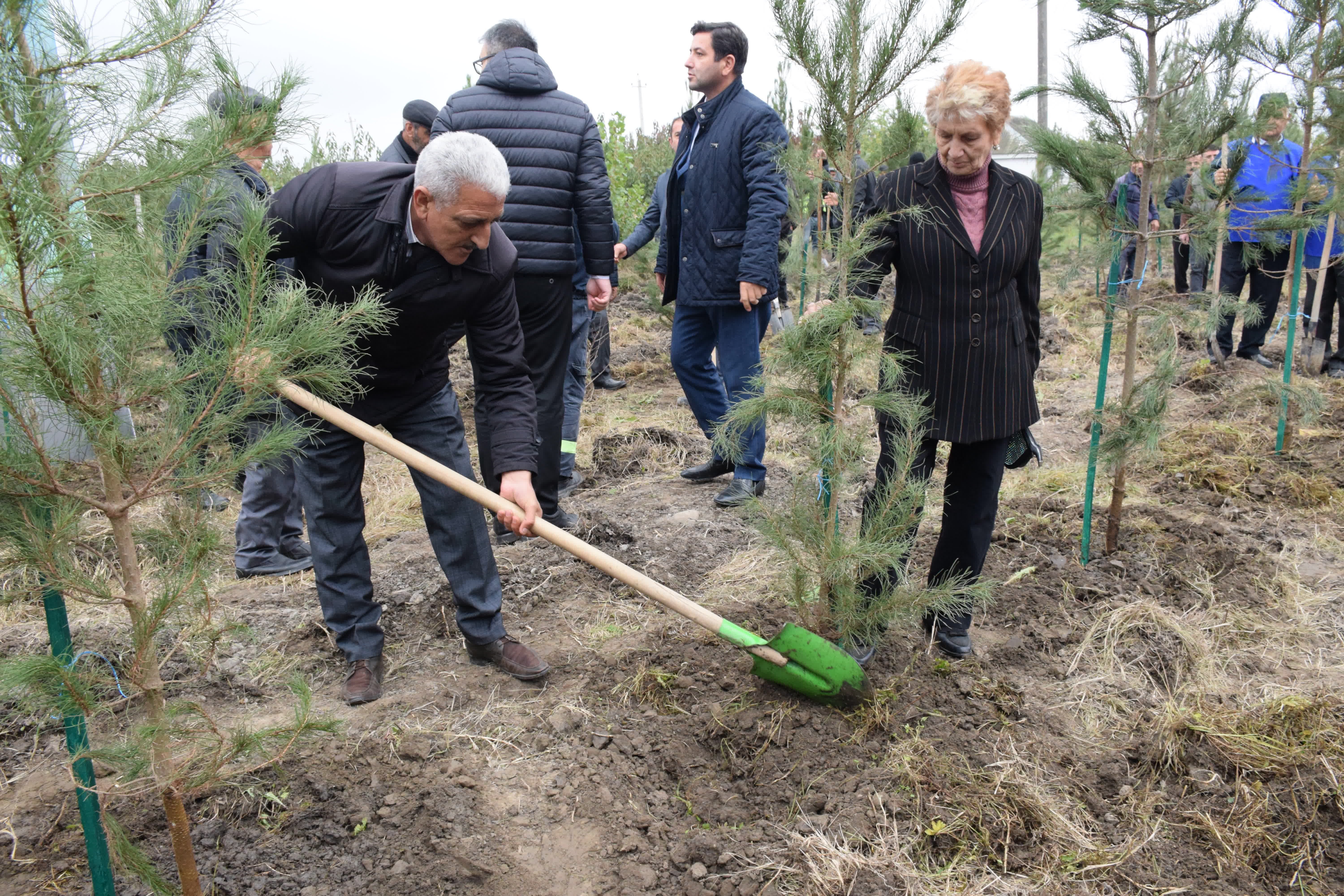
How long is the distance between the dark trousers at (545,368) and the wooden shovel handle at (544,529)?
108cm

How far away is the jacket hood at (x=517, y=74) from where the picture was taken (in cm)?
391

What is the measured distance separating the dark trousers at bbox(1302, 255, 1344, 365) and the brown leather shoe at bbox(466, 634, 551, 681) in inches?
260

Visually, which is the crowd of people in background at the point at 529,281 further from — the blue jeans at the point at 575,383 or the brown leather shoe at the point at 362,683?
the blue jeans at the point at 575,383

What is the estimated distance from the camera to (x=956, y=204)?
9.29 ft

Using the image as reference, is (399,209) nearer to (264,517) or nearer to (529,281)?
(529,281)

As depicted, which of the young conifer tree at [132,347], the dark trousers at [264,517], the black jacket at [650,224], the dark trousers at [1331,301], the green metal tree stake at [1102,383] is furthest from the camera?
the dark trousers at [1331,301]

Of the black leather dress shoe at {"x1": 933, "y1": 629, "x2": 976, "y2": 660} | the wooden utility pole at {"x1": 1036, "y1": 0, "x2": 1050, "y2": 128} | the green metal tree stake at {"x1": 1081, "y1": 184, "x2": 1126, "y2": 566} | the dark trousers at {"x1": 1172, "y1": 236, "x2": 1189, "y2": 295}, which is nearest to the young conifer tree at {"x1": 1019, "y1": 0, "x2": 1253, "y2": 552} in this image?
the green metal tree stake at {"x1": 1081, "y1": 184, "x2": 1126, "y2": 566}

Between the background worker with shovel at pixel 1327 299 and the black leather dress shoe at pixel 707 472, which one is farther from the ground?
the background worker with shovel at pixel 1327 299

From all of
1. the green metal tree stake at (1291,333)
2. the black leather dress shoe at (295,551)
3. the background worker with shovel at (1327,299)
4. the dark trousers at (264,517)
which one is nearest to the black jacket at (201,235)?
the dark trousers at (264,517)

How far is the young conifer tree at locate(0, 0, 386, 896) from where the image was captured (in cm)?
157

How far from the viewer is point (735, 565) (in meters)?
4.03

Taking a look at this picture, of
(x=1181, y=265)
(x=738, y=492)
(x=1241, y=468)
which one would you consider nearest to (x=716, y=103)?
(x=738, y=492)

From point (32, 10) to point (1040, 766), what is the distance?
2.96m

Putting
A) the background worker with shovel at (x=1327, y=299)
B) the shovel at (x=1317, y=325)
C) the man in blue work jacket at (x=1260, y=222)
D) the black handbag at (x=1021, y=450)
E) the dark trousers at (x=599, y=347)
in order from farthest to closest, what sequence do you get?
the dark trousers at (x=599, y=347), the background worker with shovel at (x=1327, y=299), the shovel at (x=1317, y=325), the man in blue work jacket at (x=1260, y=222), the black handbag at (x=1021, y=450)
